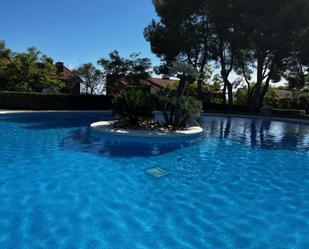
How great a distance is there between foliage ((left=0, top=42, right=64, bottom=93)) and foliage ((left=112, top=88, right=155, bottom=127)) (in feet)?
63.4

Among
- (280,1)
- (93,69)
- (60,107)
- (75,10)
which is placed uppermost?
(280,1)

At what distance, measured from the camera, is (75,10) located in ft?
69.2

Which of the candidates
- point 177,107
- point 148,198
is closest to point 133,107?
point 177,107

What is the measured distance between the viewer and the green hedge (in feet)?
80.8

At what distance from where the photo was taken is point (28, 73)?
29344mm

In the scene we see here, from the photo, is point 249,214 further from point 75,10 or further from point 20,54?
point 20,54

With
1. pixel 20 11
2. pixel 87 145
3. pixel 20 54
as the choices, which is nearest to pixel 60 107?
pixel 20 54

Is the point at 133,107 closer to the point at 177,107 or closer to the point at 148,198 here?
the point at 177,107

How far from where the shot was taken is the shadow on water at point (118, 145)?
9.73 metres

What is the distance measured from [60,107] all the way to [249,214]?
25391 mm

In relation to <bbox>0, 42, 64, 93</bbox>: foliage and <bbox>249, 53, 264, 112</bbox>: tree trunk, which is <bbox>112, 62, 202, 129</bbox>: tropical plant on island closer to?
→ <bbox>249, 53, 264, 112</bbox>: tree trunk

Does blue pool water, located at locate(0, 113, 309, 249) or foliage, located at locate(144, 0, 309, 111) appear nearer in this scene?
blue pool water, located at locate(0, 113, 309, 249)

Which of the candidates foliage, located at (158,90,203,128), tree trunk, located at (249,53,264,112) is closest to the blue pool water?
foliage, located at (158,90,203,128)

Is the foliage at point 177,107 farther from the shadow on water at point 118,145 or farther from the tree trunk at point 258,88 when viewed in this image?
the tree trunk at point 258,88
